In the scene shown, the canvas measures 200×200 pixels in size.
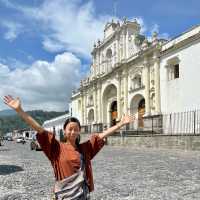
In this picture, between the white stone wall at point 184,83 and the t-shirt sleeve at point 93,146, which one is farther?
the white stone wall at point 184,83

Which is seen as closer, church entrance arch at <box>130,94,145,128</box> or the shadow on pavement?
the shadow on pavement

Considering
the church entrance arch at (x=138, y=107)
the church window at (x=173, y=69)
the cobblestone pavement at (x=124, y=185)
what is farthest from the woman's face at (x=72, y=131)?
the church entrance arch at (x=138, y=107)

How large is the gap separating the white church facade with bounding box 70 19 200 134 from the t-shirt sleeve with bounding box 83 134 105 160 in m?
21.9

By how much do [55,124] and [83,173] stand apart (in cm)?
7659

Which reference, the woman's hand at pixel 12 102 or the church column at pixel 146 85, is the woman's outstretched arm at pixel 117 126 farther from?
the church column at pixel 146 85

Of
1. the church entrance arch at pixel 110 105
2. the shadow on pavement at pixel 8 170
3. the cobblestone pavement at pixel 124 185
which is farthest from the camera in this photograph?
the church entrance arch at pixel 110 105

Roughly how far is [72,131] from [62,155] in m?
0.28

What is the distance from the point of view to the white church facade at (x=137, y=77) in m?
30.3

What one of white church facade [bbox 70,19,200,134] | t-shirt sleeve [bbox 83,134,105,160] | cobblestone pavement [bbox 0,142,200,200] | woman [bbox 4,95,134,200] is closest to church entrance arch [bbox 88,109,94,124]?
white church facade [bbox 70,19,200,134]

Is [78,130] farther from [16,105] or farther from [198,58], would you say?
[198,58]

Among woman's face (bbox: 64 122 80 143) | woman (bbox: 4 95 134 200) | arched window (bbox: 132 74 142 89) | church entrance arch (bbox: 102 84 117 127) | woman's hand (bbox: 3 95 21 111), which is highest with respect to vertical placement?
arched window (bbox: 132 74 142 89)

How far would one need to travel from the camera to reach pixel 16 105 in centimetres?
334

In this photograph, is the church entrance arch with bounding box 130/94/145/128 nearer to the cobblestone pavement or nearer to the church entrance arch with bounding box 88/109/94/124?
the church entrance arch with bounding box 88/109/94/124

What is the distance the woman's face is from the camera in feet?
11.4
